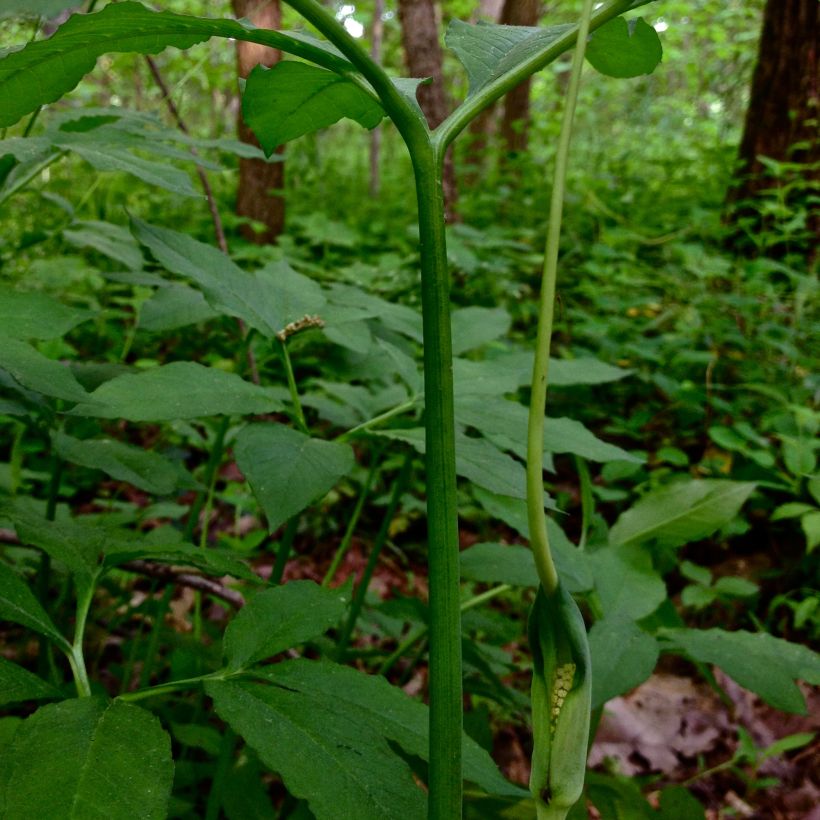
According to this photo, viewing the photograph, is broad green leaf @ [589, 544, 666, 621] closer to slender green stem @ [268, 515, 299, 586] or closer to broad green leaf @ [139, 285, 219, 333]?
slender green stem @ [268, 515, 299, 586]

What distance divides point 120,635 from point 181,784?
78 cm

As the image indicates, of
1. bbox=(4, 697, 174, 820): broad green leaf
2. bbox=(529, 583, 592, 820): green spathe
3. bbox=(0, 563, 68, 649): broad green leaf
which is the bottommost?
bbox=(4, 697, 174, 820): broad green leaf

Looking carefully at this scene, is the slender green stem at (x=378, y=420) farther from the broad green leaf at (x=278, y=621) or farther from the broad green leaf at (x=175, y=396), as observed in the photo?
the broad green leaf at (x=278, y=621)

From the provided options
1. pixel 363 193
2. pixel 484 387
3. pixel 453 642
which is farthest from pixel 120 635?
pixel 363 193

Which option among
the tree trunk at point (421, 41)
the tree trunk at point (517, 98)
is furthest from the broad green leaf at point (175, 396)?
the tree trunk at point (517, 98)

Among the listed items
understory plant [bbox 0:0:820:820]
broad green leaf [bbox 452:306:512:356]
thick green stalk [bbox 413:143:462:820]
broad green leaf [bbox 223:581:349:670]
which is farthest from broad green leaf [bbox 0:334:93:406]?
broad green leaf [bbox 452:306:512:356]

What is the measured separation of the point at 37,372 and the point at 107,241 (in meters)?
0.62

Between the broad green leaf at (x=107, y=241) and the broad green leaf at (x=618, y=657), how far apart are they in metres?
0.94

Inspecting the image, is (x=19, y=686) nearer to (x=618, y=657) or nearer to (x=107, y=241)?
(x=618, y=657)

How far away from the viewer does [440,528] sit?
51cm

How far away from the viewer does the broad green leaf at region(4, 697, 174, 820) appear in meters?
0.49

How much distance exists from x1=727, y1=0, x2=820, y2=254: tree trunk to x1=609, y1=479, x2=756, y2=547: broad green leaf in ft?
10.3

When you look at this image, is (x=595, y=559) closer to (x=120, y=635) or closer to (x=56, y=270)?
(x=120, y=635)

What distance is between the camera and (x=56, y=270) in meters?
2.16
